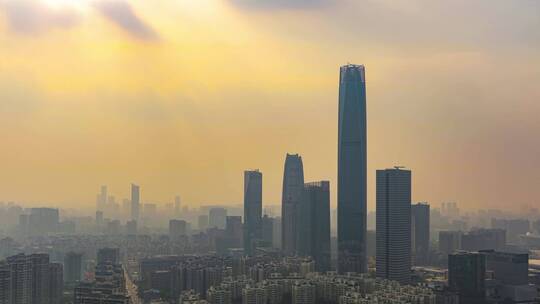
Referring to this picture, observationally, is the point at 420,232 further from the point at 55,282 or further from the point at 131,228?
the point at 55,282

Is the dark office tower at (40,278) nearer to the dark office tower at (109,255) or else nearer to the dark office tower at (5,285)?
the dark office tower at (5,285)

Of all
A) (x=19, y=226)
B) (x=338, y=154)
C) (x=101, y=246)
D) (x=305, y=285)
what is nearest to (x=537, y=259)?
(x=338, y=154)

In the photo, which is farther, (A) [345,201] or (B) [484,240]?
(A) [345,201]

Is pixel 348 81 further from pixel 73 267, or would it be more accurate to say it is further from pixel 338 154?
pixel 73 267

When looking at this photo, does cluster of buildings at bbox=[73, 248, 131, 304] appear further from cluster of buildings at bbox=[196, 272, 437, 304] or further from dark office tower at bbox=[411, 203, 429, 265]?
dark office tower at bbox=[411, 203, 429, 265]

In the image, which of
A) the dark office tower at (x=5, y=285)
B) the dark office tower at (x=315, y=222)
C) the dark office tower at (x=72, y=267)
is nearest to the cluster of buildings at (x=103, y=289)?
the dark office tower at (x=72, y=267)

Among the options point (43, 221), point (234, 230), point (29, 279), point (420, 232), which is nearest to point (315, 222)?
point (234, 230)
